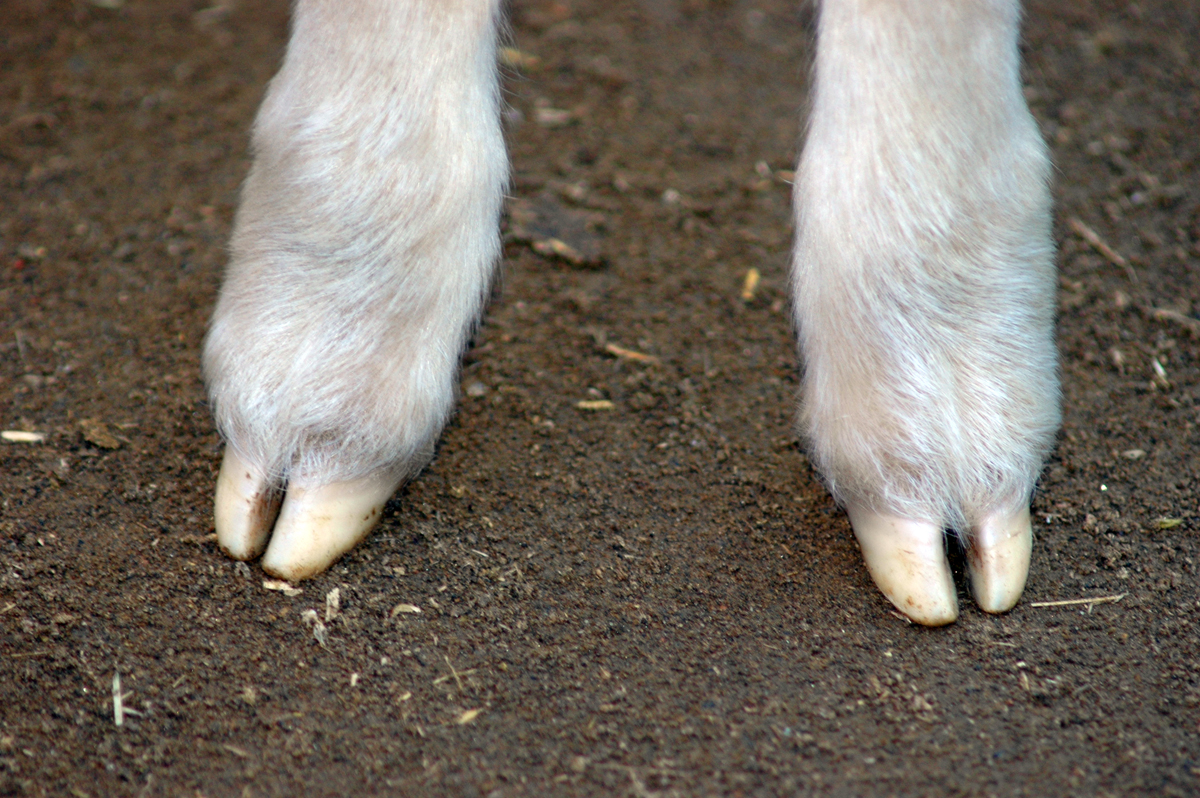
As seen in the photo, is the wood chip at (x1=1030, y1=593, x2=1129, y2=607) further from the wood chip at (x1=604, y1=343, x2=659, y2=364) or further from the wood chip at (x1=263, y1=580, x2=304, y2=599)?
the wood chip at (x1=263, y1=580, x2=304, y2=599)

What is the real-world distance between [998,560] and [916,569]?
0.10 metres

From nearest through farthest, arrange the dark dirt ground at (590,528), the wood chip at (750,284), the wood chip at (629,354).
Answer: the dark dirt ground at (590,528) < the wood chip at (629,354) < the wood chip at (750,284)

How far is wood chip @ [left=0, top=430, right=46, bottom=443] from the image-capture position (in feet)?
4.65

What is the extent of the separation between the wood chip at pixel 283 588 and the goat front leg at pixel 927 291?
624 mm

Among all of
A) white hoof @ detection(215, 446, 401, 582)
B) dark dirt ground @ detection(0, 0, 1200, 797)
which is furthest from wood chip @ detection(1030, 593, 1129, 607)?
white hoof @ detection(215, 446, 401, 582)

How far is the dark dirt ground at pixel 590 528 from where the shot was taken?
106cm

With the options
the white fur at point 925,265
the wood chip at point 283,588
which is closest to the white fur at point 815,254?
the white fur at point 925,265

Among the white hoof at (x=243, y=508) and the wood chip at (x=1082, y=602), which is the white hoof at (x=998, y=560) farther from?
the white hoof at (x=243, y=508)

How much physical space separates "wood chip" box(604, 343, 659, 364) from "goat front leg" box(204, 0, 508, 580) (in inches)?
17.5

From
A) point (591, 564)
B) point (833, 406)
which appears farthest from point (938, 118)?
A: point (591, 564)

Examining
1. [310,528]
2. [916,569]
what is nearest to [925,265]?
[916,569]

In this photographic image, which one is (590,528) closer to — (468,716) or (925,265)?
(468,716)

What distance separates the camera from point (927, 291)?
1.14 metres

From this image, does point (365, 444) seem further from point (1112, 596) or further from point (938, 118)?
point (1112, 596)
